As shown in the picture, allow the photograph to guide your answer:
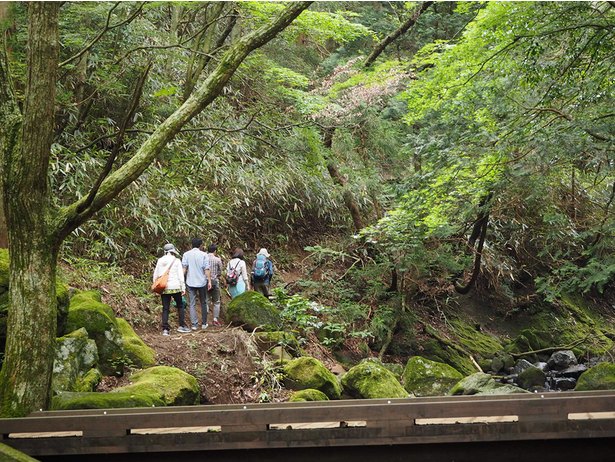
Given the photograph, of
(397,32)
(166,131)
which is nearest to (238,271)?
(166,131)

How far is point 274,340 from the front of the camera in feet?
41.1

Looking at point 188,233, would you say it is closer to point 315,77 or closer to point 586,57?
point 315,77

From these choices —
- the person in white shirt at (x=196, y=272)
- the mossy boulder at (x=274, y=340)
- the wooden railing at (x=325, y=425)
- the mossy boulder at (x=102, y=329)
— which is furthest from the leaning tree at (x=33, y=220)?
the mossy boulder at (x=274, y=340)

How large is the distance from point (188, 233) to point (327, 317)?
4.02 m

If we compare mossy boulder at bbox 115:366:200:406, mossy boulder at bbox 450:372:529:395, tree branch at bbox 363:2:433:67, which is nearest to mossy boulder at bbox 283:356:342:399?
mossy boulder at bbox 115:366:200:406

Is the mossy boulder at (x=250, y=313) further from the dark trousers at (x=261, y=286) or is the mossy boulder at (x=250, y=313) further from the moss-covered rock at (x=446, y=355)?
the moss-covered rock at (x=446, y=355)

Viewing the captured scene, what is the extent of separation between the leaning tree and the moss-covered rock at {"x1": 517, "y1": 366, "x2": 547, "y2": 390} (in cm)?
1122

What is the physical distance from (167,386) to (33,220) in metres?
3.44

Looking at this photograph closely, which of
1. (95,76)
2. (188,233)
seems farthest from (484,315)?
(95,76)

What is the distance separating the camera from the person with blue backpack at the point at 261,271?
574 inches

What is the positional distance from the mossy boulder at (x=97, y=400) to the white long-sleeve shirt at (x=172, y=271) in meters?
4.49

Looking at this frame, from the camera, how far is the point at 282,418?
5297 millimetres

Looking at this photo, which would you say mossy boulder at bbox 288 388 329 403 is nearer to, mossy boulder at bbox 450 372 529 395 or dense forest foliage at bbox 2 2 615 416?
mossy boulder at bbox 450 372 529 395

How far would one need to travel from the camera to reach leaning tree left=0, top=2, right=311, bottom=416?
20.3 ft
